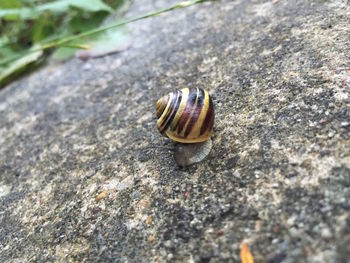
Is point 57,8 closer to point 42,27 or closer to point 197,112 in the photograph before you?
point 42,27

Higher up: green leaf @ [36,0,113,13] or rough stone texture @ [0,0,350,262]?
green leaf @ [36,0,113,13]

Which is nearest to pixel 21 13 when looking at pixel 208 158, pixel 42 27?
pixel 42 27

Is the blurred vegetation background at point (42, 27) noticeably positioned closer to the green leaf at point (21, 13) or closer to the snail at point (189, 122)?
the green leaf at point (21, 13)

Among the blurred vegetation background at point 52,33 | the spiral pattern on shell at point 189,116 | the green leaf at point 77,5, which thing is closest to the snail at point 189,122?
the spiral pattern on shell at point 189,116

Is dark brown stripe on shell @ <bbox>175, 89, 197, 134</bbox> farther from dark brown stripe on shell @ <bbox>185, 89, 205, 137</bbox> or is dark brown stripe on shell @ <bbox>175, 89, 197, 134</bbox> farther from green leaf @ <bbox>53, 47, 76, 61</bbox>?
green leaf @ <bbox>53, 47, 76, 61</bbox>

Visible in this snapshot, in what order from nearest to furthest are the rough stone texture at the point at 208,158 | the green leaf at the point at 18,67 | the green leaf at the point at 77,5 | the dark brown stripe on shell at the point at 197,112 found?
the rough stone texture at the point at 208,158
the dark brown stripe on shell at the point at 197,112
the green leaf at the point at 77,5
the green leaf at the point at 18,67

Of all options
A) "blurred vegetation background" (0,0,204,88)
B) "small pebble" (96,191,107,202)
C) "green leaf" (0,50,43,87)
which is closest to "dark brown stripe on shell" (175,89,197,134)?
"small pebble" (96,191,107,202)
